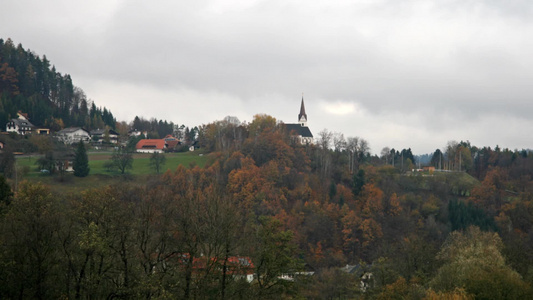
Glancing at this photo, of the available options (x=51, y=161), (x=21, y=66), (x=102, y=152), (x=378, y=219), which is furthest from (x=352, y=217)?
(x=21, y=66)

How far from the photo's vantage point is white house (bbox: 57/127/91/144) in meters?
113

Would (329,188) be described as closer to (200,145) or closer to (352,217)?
(352,217)

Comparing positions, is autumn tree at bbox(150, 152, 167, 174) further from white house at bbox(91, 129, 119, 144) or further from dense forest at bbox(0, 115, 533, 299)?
white house at bbox(91, 129, 119, 144)

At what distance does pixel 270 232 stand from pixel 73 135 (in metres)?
98.5

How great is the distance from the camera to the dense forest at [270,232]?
24.2 m

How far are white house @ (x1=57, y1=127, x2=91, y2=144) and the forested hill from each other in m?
4.87

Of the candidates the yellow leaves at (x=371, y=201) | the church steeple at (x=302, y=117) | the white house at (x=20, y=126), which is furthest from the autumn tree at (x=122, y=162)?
the church steeple at (x=302, y=117)

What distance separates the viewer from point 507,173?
116m

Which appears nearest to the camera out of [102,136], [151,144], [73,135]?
[73,135]

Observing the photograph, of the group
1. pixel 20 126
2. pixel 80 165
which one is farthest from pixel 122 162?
pixel 20 126

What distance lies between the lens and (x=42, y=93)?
452ft

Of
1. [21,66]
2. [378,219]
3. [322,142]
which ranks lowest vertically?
[378,219]

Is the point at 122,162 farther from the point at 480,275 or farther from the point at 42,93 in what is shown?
the point at 480,275

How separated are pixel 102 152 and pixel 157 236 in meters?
86.4
